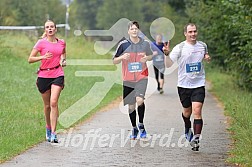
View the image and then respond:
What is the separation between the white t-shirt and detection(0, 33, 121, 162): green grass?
2.63m

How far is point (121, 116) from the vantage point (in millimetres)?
16453

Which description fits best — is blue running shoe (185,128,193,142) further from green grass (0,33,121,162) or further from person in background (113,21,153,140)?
green grass (0,33,121,162)

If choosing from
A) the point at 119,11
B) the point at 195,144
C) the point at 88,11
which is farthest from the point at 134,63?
the point at 88,11

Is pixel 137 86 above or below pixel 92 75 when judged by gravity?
above

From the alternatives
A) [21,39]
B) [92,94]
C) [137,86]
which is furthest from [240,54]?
[21,39]

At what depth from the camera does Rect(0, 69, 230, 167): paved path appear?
1011 centimetres

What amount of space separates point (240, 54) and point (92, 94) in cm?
447

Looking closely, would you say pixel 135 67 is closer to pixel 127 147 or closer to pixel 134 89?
pixel 134 89

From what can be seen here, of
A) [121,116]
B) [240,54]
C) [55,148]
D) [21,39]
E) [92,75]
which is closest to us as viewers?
[55,148]

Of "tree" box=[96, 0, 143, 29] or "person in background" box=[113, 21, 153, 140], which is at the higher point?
"person in background" box=[113, 21, 153, 140]

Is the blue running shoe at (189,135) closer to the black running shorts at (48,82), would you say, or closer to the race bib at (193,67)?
the race bib at (193,67)

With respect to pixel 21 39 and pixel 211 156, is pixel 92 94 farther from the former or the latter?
pixel 21 39

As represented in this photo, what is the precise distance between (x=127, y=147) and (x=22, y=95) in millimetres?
8208

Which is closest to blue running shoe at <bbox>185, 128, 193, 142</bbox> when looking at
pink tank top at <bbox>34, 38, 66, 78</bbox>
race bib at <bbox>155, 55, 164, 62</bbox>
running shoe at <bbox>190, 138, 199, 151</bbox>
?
running shoe at <bbox>190, 138, 199, 151</bbox>
